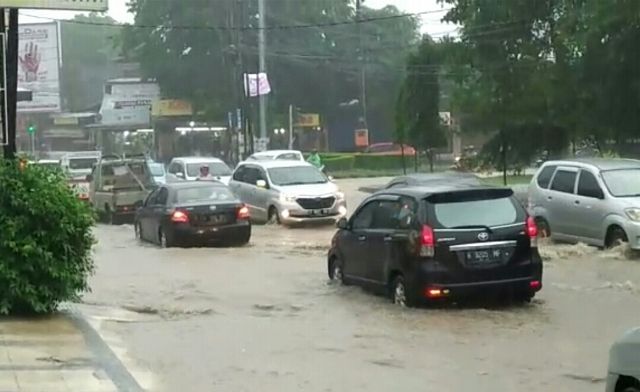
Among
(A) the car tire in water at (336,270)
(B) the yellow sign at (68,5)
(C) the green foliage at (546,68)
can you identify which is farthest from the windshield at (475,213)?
(C) the green foliage at (546,68)

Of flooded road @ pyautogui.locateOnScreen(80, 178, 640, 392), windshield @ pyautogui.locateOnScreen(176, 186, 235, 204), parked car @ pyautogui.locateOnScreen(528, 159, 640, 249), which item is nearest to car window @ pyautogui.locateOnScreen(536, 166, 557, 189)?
parked car @ pyautogui.locateOnScreen(528, 159, 640, 249)

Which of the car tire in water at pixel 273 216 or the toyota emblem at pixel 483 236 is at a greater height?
the toyota emblem at pixel 483 236

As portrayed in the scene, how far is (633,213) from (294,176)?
12172mm

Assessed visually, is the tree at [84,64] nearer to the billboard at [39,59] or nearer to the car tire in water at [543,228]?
the billboard at [39,59]

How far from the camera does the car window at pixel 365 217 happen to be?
15.5 metres

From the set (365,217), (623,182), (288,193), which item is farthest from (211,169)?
(365,217)

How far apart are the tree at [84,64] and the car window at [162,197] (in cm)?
8674

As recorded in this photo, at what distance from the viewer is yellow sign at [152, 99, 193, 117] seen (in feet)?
259

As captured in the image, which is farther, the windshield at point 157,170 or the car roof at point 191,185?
the windshield at point 157,170

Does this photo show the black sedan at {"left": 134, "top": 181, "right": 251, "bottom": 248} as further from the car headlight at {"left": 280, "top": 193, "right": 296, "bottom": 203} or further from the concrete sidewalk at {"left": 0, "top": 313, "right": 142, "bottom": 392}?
the concrete sidewalk at {"left": 0, "top": 313, "right": 142, "bottom": 392}

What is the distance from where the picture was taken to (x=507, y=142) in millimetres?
38031

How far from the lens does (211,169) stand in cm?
3872

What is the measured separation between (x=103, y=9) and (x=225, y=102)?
63.7 metres

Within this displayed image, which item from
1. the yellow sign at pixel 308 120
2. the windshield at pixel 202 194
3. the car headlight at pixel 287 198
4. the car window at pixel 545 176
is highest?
the yellow sign at pixel 308 120
